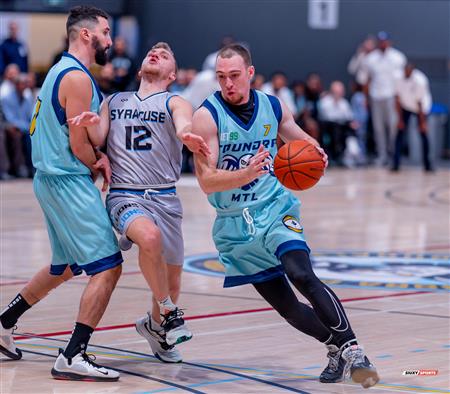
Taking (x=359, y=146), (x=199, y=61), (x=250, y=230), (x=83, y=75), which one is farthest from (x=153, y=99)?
(x=199, y=61)

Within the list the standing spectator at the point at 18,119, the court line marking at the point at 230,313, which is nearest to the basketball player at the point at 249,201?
the court line marking at the point at 230,313

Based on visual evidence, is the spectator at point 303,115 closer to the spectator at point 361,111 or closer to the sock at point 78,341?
the spectator at point 361,111

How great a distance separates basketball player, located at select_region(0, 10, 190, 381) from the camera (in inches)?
252

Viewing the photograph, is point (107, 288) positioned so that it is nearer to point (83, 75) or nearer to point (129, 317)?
point (83, 75)

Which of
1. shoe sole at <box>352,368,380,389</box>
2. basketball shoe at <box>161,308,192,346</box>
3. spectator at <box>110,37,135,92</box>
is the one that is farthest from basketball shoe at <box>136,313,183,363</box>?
spectator at <box>110,37,135,92</box>

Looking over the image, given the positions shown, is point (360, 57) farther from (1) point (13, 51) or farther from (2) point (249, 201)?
(2) point (249, 201)

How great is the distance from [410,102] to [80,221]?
17.7m

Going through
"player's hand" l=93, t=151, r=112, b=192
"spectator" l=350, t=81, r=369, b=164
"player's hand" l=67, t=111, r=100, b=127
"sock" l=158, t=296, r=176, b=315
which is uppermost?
"player's hand" l=67, t=111, r=100, b=127

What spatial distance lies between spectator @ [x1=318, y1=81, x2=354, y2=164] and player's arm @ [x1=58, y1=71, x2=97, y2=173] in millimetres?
17959

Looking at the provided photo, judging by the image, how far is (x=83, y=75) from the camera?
6492 mm

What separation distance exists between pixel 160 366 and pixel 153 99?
5.29 feet

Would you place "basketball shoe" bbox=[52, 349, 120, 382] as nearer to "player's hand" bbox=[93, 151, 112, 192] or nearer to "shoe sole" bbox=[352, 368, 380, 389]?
"player's hand" bbox=[93, 151, 112, 192]

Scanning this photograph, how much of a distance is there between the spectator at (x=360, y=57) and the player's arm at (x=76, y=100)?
19.7 metres

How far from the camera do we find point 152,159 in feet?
22.3
